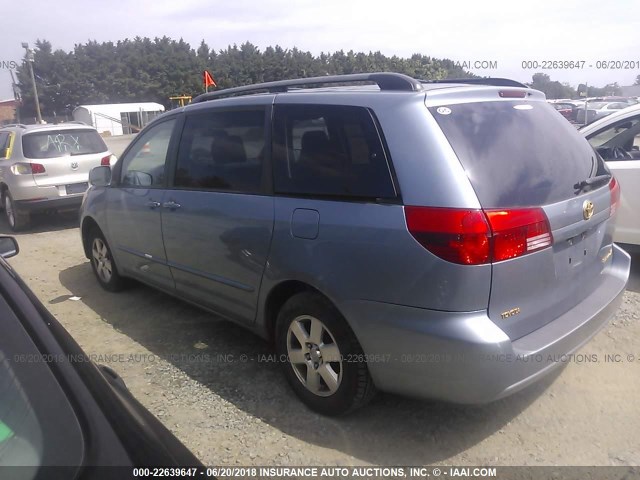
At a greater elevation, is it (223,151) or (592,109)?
(223,151)

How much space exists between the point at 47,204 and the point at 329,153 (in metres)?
6.80

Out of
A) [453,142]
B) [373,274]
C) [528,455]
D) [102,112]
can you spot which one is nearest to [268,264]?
[373,274]

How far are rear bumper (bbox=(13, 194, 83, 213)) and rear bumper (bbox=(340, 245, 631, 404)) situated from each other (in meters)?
7.02

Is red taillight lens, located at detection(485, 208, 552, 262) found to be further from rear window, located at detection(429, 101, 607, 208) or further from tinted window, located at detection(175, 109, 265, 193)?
tinted window, located at detection(175, 109, 265, 193)

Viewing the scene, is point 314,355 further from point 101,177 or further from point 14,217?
point 14,217

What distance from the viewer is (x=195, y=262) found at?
12.1 ft

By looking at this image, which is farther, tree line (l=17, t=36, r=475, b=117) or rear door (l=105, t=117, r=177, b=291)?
tree line (l=17, t=36, r=475, b=117)

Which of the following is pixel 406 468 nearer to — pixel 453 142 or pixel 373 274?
pixel 373 274

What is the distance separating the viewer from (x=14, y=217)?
328 inches

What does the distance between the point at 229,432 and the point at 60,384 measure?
1.70 metres

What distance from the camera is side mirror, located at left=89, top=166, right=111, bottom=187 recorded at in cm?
489

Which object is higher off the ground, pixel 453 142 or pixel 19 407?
pixel 453 142

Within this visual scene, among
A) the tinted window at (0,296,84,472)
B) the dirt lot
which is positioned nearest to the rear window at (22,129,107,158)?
the dirt lot

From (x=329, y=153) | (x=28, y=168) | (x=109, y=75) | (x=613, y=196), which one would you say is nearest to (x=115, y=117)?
(x=109, y=75)
